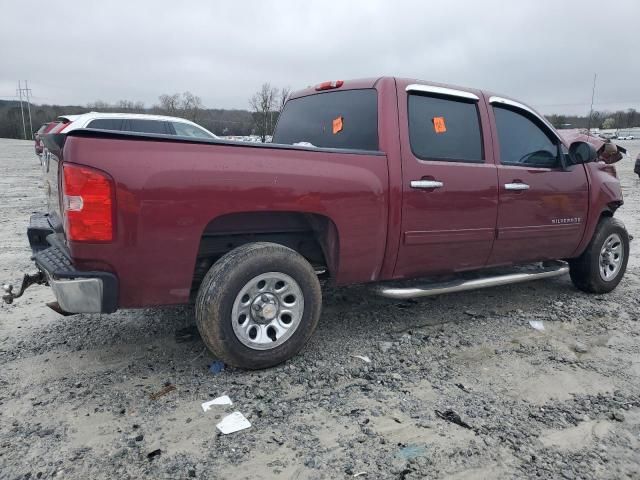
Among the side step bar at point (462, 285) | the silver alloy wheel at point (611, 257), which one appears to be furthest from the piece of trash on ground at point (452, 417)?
the silver alloy wheel at point (611, 257)

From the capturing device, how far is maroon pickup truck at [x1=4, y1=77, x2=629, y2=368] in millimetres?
2729

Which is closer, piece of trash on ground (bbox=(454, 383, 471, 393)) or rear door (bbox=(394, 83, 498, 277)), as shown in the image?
piece of trash on ground (bbox=(454, 383, 471, 393))

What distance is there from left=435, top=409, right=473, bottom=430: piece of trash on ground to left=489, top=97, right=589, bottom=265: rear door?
184 centimetres

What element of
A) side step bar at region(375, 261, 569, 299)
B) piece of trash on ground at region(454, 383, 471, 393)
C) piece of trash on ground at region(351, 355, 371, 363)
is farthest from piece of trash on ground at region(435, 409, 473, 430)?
side step bar at region(375, 261, 569, 299)

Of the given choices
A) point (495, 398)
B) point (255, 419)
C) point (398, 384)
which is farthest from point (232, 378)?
point (495, 398)

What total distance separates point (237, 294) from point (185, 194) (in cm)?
68

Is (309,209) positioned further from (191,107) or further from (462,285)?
(191,107)

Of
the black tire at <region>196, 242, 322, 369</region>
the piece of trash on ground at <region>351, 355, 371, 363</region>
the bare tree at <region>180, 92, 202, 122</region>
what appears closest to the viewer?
the black tire at <region>196, 242, 322, 369</region>

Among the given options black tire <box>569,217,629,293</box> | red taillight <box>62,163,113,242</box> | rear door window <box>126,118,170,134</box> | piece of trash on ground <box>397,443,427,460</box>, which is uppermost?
rear door window <box>126,118,170,134</box>

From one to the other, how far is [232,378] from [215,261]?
771 millimetres

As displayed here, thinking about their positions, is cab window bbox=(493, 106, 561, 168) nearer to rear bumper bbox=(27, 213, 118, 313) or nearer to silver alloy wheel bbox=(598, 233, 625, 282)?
silver alloy wheel bbox=(598, 233, 625, 282)

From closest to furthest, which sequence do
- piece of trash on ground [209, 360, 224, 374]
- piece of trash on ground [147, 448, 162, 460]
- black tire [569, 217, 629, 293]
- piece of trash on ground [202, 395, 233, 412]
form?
piece of trash on ground [147, 448, 162, 460] → piece of trash on ground [202, 395, 233, 412] → piece of trash on ground [209, 360, 224, 374] → black tire [569, 217, 629, 293]

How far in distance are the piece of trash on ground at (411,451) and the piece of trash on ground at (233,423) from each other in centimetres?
82

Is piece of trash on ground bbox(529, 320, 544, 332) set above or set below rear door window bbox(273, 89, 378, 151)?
below
